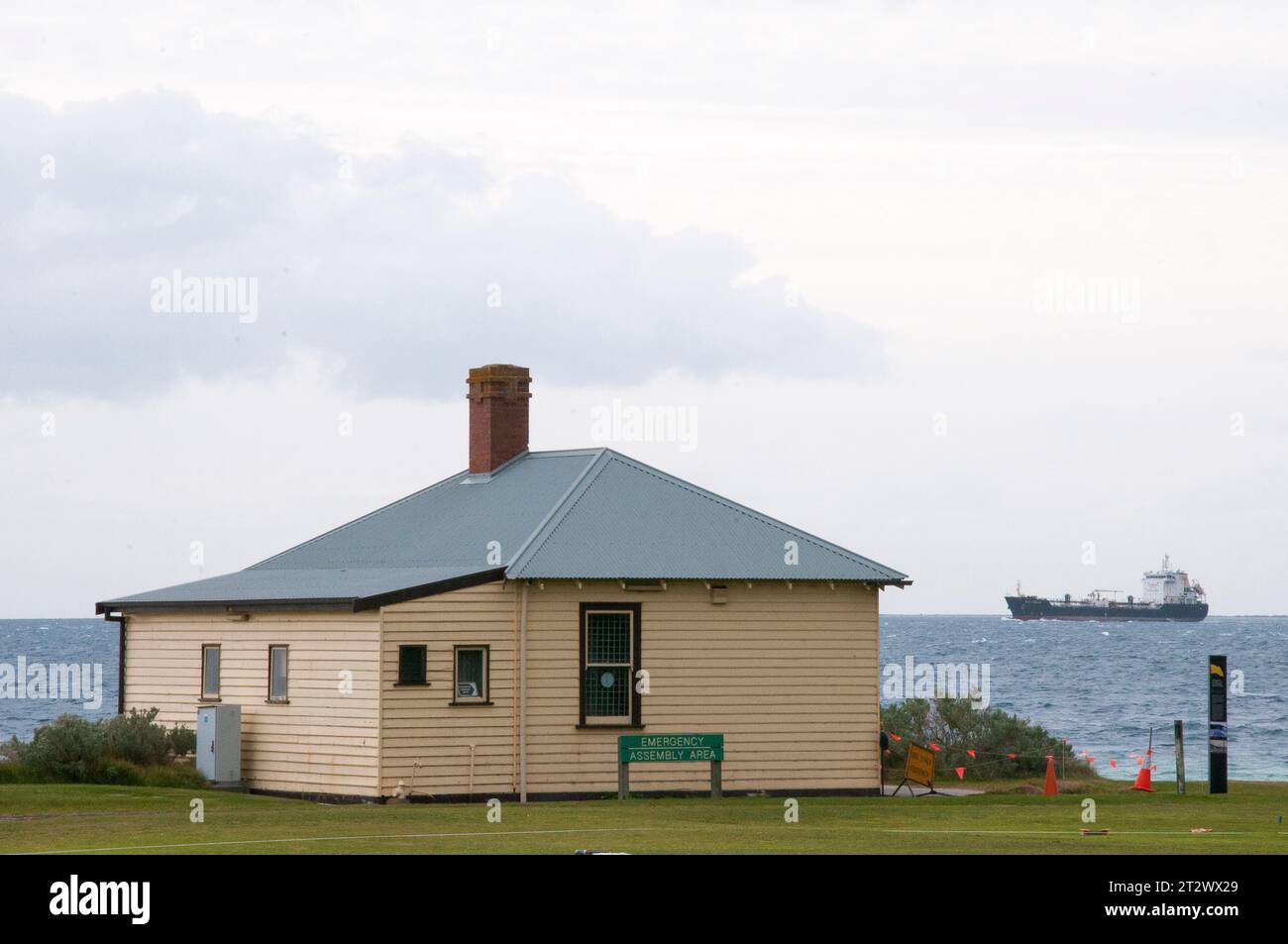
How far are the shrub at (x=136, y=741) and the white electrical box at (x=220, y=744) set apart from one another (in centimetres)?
82

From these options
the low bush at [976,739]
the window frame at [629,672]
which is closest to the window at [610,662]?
the window frame at [629,672]

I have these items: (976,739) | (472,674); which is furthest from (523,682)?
(976,739)

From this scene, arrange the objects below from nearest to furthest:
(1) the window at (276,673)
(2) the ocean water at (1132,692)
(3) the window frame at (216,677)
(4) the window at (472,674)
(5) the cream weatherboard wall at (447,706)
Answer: (5) the cream weatherboard wall at (447,706) < (4) the window at (472,674) < (1) the window at (276,673) < (3) the window frame at (216,677) < (2) the ocean water at (1132,692)

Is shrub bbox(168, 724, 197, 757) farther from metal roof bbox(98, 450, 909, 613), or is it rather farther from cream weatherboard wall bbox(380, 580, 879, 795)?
cream weatherboard wall bbox(380, 580, 879, 795)

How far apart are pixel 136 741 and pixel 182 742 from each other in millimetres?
745

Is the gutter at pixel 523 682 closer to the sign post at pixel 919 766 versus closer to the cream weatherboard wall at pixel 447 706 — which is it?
the cream weatherboard wall at pixel 447 706

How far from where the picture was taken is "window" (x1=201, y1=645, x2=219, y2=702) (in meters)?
29.8

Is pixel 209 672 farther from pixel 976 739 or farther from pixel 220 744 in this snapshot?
pixel 976 739

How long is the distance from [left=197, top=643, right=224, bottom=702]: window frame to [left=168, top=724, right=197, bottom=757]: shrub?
0.58m

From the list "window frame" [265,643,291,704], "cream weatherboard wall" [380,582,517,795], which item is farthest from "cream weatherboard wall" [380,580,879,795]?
"window frame" [265,643,291,704]

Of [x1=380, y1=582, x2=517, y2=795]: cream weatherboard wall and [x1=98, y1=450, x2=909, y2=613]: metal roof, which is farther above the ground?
[x1=98, y1=450, x2=909, y2=613]: metal roof

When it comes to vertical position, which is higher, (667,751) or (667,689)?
(667,689)

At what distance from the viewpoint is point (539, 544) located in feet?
93.2

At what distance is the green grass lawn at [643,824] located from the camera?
62.3 feet
